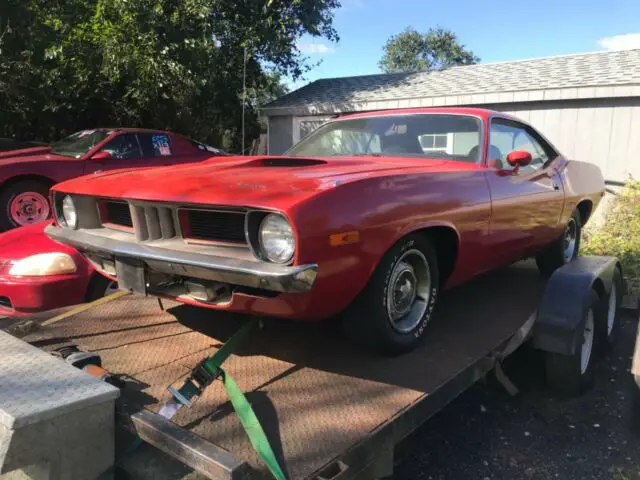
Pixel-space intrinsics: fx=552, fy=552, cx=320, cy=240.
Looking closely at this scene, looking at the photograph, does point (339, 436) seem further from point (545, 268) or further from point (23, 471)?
point (545, 268)

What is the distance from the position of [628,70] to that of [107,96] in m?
11.6

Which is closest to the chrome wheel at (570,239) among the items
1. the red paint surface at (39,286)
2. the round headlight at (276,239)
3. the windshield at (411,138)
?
the windshield at (411,138)

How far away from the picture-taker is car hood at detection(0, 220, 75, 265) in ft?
11.8

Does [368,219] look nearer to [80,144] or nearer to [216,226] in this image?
[216,226]

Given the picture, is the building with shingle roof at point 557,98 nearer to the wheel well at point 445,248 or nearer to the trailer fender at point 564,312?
the trailer fender at point 564,312

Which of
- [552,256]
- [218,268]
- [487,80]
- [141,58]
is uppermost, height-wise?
[141,58]

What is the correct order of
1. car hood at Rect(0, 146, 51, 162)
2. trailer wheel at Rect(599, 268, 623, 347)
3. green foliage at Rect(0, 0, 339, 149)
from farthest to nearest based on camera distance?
1. green foliage at Rect(0, 0, 339, 149)
2. car hood at Rect(0, 146, 51, 162)
3. trailer wheel at Rect(599, 268, 623, 347)

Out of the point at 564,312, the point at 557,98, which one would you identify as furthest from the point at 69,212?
the point at 557,98

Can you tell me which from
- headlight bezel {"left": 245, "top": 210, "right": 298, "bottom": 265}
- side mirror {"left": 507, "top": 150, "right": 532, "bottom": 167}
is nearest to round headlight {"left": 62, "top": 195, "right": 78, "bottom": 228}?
headlight bezel {"left": 245, "top": 210, "right": 298, "bottom": 265}

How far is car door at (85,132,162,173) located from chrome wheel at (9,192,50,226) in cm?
74

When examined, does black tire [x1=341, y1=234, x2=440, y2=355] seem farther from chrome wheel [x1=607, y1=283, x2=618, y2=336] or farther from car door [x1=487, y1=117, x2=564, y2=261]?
chrome wheel [x1=607, y1=283, x2=618, y2=336]

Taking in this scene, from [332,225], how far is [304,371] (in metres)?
0.70

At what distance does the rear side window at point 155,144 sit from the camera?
8.16 m

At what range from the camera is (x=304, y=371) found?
2.44 meters
